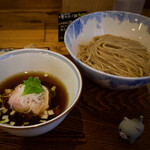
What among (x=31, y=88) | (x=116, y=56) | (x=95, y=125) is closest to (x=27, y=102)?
(x=31, y=88)

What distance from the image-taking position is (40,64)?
1157mm

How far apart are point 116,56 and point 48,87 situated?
2.07 ft

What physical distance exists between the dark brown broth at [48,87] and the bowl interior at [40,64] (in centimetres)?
3

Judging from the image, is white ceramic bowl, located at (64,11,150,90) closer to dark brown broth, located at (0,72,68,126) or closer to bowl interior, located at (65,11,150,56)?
bowl interior, located at (65,11,150,56)

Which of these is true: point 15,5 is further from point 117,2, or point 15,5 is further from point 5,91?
point 5,91

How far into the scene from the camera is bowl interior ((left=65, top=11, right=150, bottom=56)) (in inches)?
60.8

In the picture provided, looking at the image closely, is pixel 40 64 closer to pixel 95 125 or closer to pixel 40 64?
pixel 40 64

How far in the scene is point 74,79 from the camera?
97 centimetres

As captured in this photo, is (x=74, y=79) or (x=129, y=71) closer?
(x=74, y=79)

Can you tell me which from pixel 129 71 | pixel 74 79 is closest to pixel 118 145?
pixel 74 79

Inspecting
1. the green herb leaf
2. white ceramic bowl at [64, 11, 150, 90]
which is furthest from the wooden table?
white ceramic bowl at [64, 11, 150, 90]

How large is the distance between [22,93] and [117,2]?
5.33 ft

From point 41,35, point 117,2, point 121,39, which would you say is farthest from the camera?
point 117,2

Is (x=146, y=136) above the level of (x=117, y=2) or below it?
below
